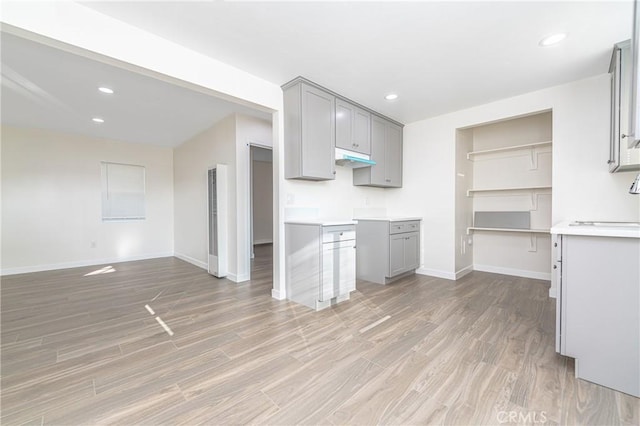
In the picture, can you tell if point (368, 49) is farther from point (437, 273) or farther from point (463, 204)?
point (437, 273)

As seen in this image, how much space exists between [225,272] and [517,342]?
12.5 ft

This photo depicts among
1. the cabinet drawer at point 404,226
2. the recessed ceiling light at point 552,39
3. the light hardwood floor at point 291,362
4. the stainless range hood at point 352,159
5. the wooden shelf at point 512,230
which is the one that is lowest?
the light hardwood floor at point 291,362

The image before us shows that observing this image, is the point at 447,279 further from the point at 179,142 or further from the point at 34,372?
the point at 179,142

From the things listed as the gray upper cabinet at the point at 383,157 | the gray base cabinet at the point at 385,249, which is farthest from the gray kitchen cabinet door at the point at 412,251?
the gray upper cabinet at the point at 383,157

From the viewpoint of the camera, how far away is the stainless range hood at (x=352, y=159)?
343cm

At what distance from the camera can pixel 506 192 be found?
423 centimetres

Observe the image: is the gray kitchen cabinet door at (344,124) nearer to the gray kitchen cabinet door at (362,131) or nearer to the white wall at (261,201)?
the gray kitchen cabinet door at (362,131)

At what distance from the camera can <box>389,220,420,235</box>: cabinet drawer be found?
12.3 ft

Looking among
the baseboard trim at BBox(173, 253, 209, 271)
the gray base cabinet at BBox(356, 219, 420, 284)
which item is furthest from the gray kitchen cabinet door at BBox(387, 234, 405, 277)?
the baseboard trim at BBox(173, 253, 209, 271)

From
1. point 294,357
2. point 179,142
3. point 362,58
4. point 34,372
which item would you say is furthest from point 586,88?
point 179,142

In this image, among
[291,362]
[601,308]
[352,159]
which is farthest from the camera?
[352,159]

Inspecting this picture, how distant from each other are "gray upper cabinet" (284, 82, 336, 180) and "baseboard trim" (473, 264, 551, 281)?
3225 mm

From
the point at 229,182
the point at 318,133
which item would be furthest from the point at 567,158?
the point at 229,182

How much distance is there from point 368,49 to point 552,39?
61.7 inches
